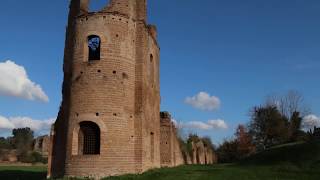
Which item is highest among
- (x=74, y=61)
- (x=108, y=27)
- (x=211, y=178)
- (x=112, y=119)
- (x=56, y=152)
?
(x=108, y=27)

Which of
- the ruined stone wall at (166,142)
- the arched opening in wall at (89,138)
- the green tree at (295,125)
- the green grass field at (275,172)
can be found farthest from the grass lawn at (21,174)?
the green tree at (295,125)

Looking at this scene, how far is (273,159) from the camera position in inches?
881

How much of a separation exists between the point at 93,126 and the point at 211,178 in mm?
6813

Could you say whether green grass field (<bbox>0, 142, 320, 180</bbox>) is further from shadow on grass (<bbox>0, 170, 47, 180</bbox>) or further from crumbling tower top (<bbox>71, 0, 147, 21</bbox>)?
shadow on grass (<bbox>0, 170, 47, 180</bbox>)

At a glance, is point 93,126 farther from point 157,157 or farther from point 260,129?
point 260,129

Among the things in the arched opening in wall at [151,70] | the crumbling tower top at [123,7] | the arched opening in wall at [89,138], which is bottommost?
the arched opening in wall at [89,138]

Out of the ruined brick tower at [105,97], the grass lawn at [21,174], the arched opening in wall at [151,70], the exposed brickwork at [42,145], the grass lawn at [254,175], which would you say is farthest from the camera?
the exposed brickwork at [42,145]

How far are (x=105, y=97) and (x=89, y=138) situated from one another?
2.32 m

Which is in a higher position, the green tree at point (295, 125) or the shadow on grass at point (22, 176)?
the green tree at point (295, 125)

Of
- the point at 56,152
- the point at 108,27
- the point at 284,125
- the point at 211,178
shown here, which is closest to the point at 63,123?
the point at 56,152

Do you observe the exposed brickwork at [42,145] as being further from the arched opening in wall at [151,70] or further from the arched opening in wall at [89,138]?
the arched opening in wall at [89,138]

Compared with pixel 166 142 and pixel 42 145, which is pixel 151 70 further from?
pixel 42 145

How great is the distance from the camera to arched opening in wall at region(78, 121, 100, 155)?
1923cm

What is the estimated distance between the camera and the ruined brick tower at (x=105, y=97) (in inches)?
742
